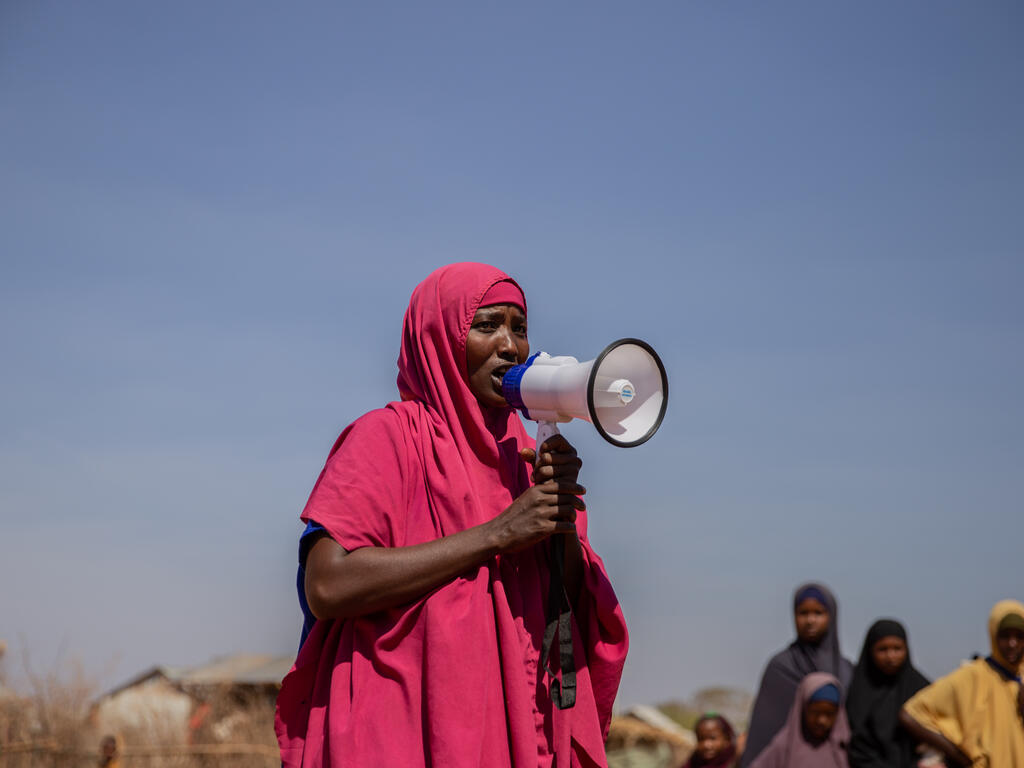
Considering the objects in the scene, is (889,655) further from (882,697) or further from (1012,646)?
(1012,646)

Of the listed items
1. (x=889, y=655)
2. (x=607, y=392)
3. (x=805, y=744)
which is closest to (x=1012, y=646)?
(x=889, y=655)

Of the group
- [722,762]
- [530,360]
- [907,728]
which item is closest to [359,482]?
[530,360]

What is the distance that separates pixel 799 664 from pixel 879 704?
65 cm

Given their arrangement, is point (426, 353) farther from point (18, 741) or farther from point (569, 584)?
point (18, 741)

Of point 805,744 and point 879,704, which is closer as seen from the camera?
point 805,744

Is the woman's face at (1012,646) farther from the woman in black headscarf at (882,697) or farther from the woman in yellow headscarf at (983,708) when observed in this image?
the woman in black headscarf at (882,697)

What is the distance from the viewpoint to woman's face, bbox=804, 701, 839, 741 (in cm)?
788

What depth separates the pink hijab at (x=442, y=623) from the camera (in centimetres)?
291

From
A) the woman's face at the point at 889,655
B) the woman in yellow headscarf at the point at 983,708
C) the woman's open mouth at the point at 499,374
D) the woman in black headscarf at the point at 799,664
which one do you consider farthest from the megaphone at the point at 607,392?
the woman in black headscarf at the point at 799,664

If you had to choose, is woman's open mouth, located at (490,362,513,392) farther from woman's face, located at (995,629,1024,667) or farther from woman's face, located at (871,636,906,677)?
woman's face, located at (871,636,906,677)

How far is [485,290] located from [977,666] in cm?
548

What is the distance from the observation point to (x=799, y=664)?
27.8ft

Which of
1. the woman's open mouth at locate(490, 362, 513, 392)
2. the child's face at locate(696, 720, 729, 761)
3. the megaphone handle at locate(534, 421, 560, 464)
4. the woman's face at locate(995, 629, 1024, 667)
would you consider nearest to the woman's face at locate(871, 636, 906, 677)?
the woman's face at locate(995, 629, 1024, 667)

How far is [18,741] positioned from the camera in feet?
41.9
